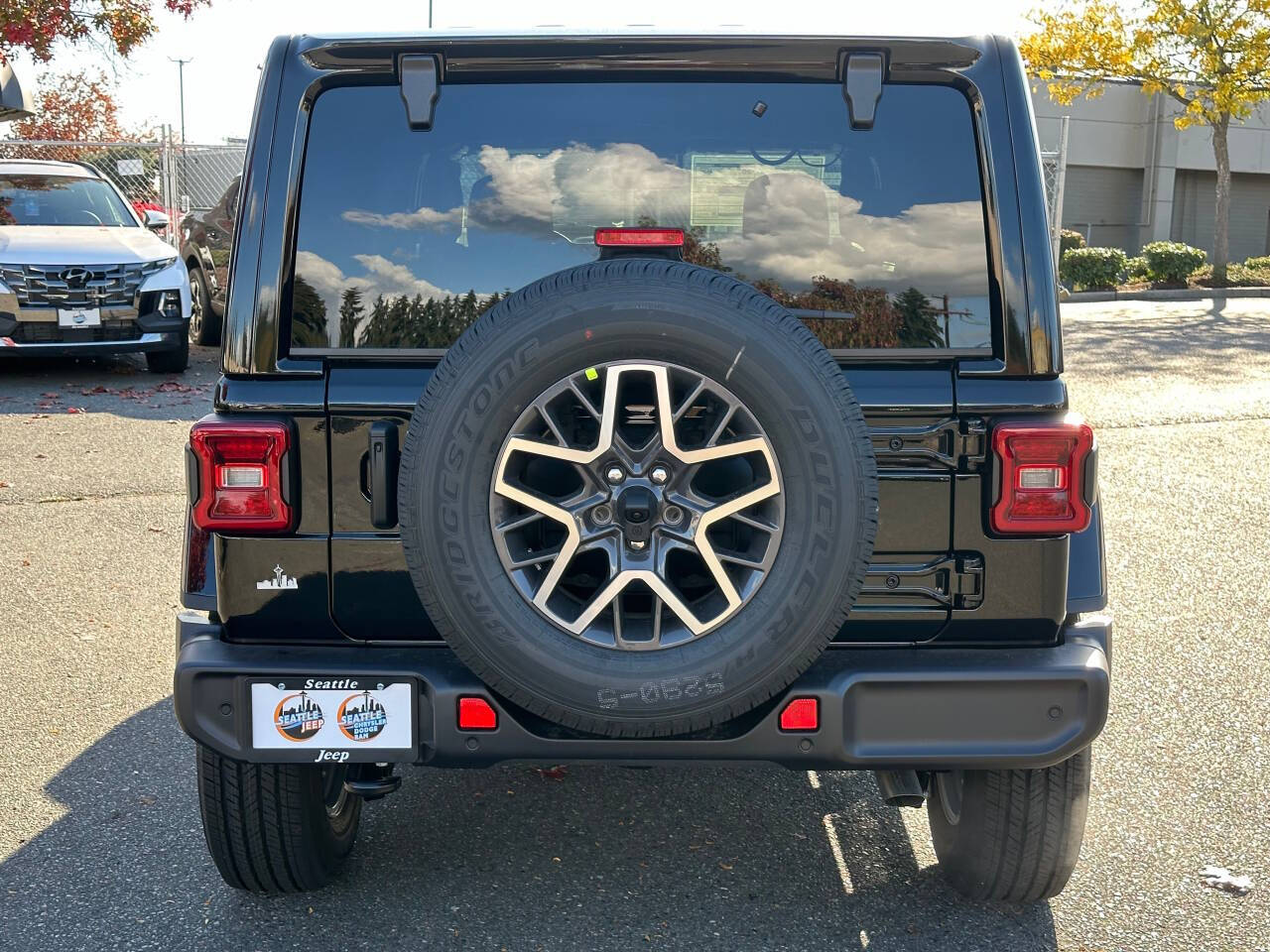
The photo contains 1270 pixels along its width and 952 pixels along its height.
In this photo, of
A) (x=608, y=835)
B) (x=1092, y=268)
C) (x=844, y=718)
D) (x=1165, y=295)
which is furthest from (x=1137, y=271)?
(x=844, y=718)

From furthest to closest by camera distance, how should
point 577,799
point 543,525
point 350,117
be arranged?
point 577,799 < point 350,117 < point 543,525

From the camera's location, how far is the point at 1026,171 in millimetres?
2678

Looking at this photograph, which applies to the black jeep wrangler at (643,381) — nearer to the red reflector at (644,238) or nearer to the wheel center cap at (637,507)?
the red reflector at (644,238)

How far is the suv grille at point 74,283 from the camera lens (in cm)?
1073

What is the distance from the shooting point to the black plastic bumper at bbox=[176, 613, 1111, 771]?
261 cm

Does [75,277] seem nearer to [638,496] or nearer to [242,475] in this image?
[242,475]

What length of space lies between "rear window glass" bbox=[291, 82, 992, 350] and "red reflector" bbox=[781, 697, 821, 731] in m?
0.73

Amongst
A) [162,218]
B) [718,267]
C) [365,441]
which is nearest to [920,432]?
[718,267]

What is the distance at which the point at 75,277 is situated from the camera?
10.9 m

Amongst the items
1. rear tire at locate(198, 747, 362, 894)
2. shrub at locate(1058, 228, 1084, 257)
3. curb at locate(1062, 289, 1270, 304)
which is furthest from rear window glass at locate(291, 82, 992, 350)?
shrub at locate(1058, 228, 1084, 257)

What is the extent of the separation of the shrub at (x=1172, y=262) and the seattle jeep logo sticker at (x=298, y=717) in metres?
23.9

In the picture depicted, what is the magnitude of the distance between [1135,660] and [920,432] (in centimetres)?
281

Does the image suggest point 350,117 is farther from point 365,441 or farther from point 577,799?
point 577,799

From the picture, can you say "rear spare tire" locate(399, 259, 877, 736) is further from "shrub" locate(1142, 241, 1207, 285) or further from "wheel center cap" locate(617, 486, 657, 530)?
"shrub" locate(1142, 241, 1207, 285)
